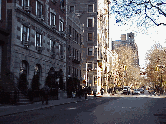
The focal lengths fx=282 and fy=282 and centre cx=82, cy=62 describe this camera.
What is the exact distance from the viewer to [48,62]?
37.0 m

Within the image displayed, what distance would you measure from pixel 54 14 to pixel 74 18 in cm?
1279

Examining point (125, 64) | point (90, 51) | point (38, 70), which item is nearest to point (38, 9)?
point (38, 70)

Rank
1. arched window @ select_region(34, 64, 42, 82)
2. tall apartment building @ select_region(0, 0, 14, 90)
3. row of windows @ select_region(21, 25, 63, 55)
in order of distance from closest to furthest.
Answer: tall apartment building @ select_region(0, 0, 14, 90) < row of windows @ select_region(21, 25, 63, 55) < arched window @ select_region(34, 64, 42, 82)

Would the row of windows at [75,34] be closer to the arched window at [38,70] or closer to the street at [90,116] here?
the arched window at [38,70]

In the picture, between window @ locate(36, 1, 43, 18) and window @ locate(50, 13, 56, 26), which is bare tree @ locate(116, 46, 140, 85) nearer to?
window @ locate(50, 13, 56, 26)

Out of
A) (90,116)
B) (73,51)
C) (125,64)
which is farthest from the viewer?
(125,64)

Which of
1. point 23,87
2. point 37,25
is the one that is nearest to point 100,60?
point 37,25

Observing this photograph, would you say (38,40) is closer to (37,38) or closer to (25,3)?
(37,38)

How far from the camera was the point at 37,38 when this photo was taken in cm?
3353

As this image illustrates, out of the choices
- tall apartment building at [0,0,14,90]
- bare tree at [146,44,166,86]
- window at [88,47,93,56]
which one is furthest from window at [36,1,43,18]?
window at [88,47,93,56]

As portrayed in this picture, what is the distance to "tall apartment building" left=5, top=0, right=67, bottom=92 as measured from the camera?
88.8 ft

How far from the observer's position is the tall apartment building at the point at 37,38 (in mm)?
27078

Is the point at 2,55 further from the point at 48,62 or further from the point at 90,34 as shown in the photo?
the point at 90,34

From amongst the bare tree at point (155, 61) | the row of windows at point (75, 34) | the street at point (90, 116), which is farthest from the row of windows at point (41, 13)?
the bare tree at point (155, 61)
